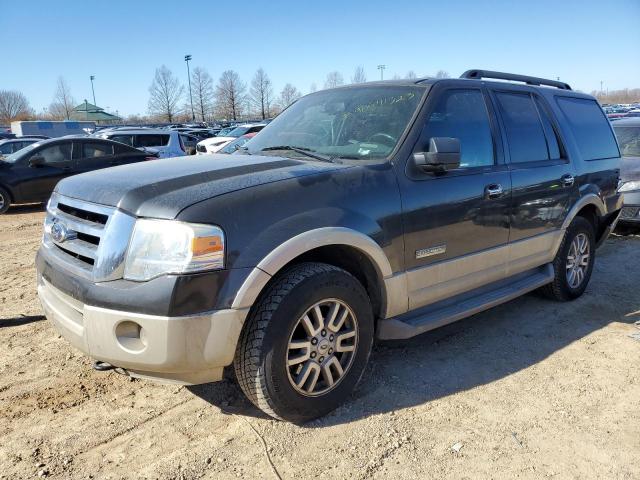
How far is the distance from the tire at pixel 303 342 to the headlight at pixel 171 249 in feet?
1.34

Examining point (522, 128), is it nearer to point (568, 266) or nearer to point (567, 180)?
point (567, 180)

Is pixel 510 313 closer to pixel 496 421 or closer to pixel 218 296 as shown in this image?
pixel 496 421

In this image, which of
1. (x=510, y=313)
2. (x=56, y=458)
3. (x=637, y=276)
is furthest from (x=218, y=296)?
(x=637, y=276)

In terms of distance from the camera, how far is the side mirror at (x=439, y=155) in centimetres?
321

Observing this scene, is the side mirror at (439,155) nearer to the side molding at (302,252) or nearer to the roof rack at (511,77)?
the side molding at (302,252)

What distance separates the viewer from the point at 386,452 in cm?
271

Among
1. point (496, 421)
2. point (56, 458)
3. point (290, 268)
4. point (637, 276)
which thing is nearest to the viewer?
point (56, 458)

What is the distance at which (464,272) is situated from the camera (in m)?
3.69

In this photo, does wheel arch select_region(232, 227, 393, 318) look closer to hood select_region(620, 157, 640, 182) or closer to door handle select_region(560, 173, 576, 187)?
door handle select_region(560, 173, 576, 187)

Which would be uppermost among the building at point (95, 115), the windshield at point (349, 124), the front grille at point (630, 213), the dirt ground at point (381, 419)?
the building at point (95, 115)

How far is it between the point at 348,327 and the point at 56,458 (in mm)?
1680

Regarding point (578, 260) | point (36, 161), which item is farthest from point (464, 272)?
point (36, 161)

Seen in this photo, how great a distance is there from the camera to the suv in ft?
8.08

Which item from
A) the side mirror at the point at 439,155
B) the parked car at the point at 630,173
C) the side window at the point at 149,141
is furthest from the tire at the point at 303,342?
the side window at the point at 149,141
